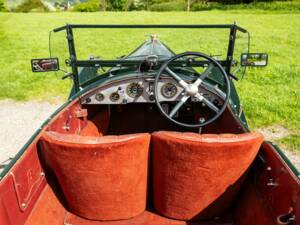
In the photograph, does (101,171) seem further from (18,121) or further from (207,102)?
(18,121)

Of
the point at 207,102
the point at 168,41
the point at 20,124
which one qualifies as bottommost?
the point at 20,124

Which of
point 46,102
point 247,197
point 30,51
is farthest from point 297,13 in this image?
point 247,197

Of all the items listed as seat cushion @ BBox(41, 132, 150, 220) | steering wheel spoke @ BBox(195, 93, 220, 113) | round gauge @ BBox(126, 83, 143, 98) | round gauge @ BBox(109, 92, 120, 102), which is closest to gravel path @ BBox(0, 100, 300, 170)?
steering wheel spoke @ BBox(195, 93, 220, 113)

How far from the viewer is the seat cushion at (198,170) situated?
220 cm

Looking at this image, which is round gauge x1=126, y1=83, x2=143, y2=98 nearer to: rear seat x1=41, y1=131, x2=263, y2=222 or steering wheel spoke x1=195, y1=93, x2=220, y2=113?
steering wheel spoke x1=195, y1=93, x2=220, y2=113

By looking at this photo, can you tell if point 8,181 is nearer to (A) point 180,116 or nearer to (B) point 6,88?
(A) point 180,116

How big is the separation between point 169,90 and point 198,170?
1.18m

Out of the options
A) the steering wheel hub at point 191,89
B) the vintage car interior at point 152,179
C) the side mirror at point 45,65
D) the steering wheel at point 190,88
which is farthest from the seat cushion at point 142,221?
the side mirror at point 45,65

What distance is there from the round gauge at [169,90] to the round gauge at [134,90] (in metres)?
0.22

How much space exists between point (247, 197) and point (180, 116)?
1.60 meters

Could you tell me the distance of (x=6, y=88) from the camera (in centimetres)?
754

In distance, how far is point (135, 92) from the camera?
335cm

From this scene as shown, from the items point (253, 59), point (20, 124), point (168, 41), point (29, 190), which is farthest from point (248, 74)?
point (29, 190)

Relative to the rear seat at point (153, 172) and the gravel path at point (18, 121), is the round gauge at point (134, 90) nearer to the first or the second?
the rear seat at point (153, 172)
